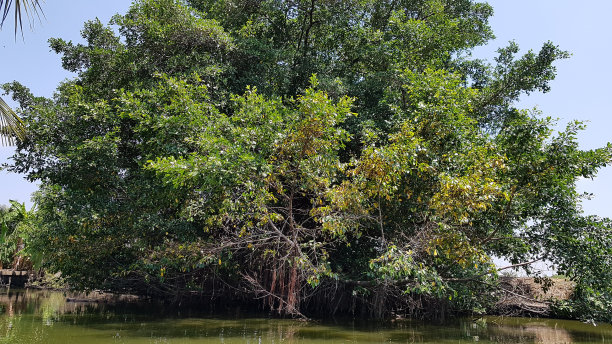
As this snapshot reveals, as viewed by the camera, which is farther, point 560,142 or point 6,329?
point 560,142

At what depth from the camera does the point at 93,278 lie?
37.9 feet

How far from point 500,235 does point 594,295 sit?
2174 millimetres

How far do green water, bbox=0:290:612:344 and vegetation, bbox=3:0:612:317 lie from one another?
2.72 feet

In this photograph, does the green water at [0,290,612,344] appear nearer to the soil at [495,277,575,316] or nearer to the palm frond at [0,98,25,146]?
the soil at [495,277,575,316]

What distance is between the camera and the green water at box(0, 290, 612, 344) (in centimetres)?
757

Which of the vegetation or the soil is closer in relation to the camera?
the vegetation

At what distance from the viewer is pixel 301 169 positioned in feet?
29.9

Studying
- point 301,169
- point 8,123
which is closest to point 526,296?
point 301,169

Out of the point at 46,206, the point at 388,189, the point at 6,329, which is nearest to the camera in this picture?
the point at 6,329

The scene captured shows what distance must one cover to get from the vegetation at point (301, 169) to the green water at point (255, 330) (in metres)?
0.83

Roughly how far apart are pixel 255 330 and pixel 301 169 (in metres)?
3.49

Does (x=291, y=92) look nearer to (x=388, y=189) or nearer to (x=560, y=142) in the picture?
(x=388, y=189)

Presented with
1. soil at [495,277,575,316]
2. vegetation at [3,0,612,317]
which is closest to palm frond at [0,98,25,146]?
vegetation at [3,0,612,317]

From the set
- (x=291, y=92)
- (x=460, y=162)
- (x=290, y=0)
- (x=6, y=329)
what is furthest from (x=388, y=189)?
(x=6, y=329)
